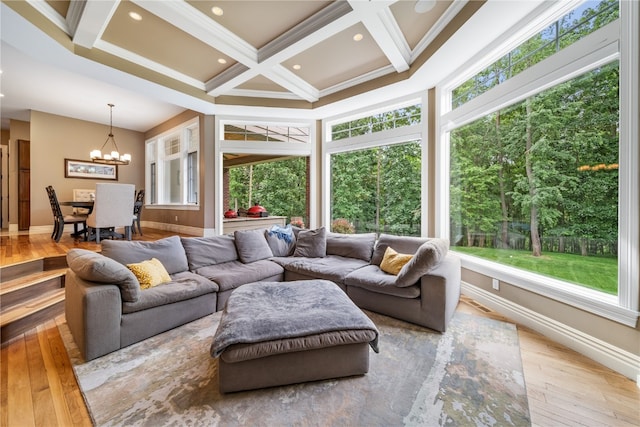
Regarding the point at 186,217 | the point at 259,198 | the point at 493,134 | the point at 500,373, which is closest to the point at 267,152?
the point at 186,217

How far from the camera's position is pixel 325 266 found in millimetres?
3393

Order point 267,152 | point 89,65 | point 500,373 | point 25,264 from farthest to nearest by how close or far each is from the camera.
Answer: point 267,152 → point 89,65 → point 25,264 → point 500,373

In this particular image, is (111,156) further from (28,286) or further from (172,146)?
(28,286)

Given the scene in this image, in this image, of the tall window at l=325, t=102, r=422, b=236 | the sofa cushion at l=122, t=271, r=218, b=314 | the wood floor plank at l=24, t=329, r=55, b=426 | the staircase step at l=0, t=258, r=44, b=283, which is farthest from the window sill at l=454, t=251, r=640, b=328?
the staircase step at l=0, t=258, r=44, b=283

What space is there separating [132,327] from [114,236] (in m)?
3.89

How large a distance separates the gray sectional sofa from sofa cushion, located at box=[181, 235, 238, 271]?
0.01m

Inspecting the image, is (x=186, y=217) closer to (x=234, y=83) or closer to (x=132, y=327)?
(x=234, y=83)

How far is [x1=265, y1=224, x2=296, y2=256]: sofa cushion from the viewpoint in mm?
4093

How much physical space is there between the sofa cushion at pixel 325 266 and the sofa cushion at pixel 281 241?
12.4 inches

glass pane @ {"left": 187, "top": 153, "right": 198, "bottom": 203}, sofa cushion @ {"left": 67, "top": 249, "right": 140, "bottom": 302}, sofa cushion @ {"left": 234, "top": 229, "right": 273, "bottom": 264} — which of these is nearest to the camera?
sofa cushion @ {"left": 67, "top": 249, "right": 140, "bottom": 302}

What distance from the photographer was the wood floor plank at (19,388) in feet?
4.65

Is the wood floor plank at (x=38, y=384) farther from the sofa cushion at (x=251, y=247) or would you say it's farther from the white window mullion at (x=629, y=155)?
the white window mullion at (x=629, y=155)

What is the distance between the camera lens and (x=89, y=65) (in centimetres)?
344

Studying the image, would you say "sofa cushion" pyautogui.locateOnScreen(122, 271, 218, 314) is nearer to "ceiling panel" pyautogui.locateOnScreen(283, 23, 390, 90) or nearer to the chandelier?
"ceiling panel" pyautogui.locateOnScreen(283, 23, 390, 90)
